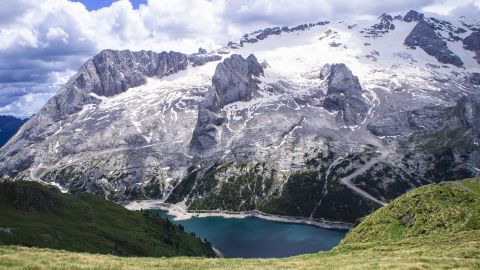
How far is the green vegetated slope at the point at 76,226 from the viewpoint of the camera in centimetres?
9419

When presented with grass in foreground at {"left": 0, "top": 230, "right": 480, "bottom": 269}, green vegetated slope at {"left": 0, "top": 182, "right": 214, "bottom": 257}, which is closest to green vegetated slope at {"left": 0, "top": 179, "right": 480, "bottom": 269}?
grass in foreground at {"left": 0, "top": 230, "right": 480, "bottom": 269}

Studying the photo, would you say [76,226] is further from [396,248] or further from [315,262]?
[315,262]

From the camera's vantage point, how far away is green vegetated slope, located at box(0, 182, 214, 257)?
94188 millimetres

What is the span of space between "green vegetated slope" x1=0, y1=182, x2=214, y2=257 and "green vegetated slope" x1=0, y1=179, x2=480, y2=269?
44995 mm

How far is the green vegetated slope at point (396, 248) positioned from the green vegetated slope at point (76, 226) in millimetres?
44995

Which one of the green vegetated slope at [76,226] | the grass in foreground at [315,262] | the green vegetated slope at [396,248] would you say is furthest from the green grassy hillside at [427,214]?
the green vegetated slope at [76,226]

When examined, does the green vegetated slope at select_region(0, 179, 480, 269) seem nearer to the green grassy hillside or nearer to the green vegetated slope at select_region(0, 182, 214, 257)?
the green grassy hillside

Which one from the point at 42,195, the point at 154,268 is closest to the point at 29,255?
the point at 154,268

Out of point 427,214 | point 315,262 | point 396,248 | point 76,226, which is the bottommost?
point 76,226

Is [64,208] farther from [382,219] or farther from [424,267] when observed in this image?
[424,267]

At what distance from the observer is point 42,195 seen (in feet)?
428

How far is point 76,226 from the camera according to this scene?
4860 inches

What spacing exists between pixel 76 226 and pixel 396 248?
9527 centimetres

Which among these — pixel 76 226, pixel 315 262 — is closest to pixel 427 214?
pixel 315 262
